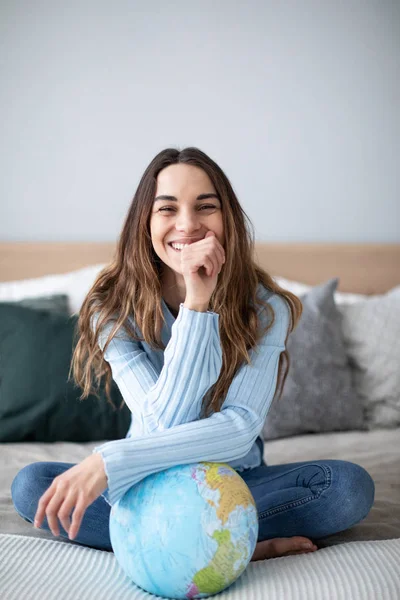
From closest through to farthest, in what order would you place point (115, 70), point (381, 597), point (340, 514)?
point (381, 597), point (340, 514), point (115, 70)

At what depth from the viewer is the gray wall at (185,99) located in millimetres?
2684

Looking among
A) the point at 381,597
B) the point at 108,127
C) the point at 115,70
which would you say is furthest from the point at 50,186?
the point at 381,597

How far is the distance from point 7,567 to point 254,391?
584mm

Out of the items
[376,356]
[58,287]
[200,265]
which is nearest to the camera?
[200,265]

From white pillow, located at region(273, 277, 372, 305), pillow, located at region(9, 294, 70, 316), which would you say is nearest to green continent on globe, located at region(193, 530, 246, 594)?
pillow, located at region(9, 294, 70, 316)

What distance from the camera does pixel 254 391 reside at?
1356mm

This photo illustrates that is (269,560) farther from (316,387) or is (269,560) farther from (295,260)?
(295,260)

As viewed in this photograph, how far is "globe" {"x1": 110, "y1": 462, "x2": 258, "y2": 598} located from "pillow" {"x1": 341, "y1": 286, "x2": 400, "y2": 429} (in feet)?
3.91

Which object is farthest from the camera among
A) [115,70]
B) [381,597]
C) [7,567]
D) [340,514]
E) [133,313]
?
[115,70]

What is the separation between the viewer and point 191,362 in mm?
1288

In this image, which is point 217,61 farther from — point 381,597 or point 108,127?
point 381,597

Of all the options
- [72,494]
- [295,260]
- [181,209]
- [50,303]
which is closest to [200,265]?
[181,209]

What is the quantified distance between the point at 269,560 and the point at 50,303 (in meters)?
1.33

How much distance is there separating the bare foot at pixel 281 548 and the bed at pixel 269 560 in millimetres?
54
